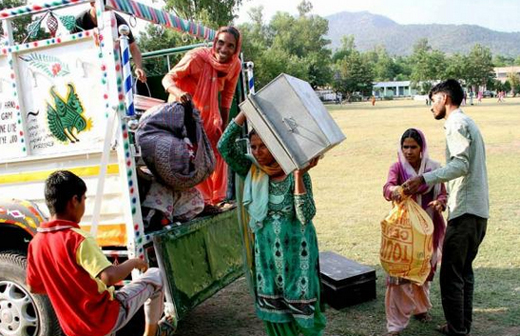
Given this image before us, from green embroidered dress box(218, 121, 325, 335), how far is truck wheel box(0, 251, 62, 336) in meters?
1.46

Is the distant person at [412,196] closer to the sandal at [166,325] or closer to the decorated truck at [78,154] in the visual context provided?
the decorated truck at [78,154]

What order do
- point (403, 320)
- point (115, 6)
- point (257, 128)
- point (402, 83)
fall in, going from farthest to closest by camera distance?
1. point (402, 83)
2. point (403, 320)
3. point (115, 6)
4. point (257, 128)

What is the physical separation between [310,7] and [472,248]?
4063 inches

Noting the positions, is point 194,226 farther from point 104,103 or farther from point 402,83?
point 402,83

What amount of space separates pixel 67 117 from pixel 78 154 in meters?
0.27

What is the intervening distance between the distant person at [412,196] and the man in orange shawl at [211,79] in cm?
143

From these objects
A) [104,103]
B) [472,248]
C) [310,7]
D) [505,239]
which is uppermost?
[310,7]

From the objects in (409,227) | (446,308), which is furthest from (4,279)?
(446,308)

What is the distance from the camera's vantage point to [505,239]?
19.0ft

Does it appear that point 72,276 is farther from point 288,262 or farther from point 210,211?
point 210,211

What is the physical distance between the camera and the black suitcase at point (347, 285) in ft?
13.7

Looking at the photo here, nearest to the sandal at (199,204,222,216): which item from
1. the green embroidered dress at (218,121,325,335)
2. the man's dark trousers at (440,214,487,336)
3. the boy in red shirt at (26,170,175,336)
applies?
the green embroidered dress at (218,121,325,335)

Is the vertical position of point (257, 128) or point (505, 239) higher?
point (257, 128)

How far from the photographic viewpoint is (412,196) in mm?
3652
